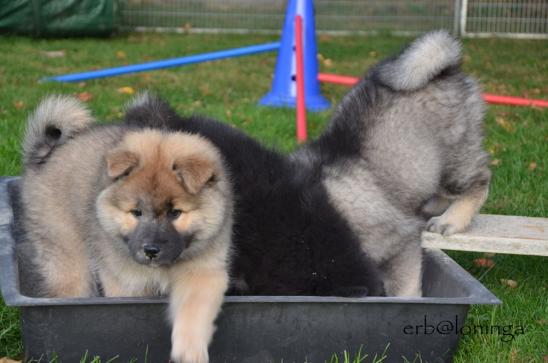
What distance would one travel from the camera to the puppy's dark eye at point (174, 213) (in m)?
2.59

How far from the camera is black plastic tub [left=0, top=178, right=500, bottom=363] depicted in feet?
8.29

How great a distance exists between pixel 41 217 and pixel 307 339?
1089 millimetres

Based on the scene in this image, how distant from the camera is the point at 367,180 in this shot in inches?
138

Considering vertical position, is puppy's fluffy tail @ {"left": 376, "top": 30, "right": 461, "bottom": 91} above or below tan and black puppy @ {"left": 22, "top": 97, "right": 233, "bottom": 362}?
above

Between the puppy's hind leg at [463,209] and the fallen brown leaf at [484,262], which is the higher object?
the puppy's hind leg at [463,209]

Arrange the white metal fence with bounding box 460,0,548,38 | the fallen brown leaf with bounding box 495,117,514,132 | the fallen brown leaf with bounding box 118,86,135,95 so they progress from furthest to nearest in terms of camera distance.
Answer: the white metal fence with bounding box 460,0,548,38
the fallen brown leaf with bounding box 118,86,135,95
the fallen brown leaf with bounding box 495,117,514,132

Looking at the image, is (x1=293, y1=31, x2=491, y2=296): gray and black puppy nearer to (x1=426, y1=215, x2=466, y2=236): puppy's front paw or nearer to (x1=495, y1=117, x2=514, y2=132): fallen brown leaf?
(x1=426, y1=215, x2=466, y2=236): puppy's front paw

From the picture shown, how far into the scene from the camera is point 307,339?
2660 mm

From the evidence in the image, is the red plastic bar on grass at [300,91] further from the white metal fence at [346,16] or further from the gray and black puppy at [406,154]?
the white metal fence at [346,16]

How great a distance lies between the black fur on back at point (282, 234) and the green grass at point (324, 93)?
1.70 ft

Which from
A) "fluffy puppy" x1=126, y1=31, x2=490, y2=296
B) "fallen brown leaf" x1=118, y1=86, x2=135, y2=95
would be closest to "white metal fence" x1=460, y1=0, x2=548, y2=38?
"fallen brown leaf" x1=118, y1=86, x2=135, y2=95

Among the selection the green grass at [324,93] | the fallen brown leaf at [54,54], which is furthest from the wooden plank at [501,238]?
the fallen brown leaf at [54,54]

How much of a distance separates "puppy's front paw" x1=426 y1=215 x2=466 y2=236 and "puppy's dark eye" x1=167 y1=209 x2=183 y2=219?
1328 millimetres

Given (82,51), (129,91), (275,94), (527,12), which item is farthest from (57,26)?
(527,12)
